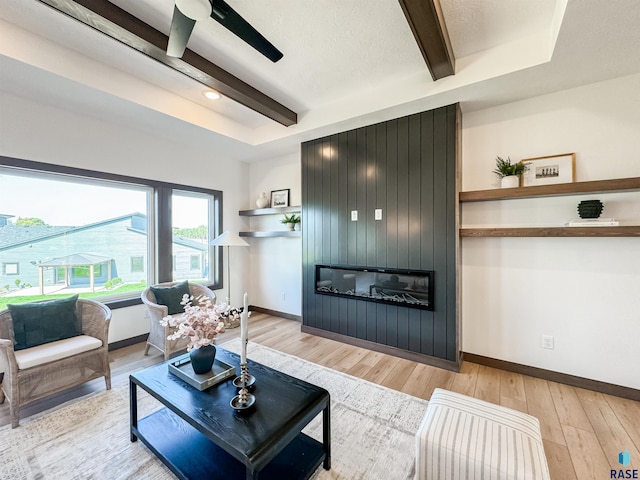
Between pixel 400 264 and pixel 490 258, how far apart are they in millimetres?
920

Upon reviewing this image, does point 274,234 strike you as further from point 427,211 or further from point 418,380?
point 418,380

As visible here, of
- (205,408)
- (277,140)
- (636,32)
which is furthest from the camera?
(277,140)

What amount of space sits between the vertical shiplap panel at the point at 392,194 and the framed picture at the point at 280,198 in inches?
73.7

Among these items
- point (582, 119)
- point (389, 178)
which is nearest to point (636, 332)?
point (582, 119)

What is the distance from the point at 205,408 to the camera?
4.81 ft

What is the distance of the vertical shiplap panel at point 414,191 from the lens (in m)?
2.97

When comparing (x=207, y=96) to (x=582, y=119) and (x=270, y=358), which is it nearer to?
(x=270, y=358)

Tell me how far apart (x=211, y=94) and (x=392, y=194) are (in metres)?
2.37

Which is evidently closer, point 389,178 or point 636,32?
point 636,32

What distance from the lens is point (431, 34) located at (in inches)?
78.7

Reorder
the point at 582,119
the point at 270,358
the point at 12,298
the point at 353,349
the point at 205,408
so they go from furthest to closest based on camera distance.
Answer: the point at 353,349 < the point at 270,358 < the point at 12,298 < the point at 582,119 < the point at 205,408

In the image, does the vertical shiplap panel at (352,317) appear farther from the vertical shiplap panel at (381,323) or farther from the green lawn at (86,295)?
the green lawn at (86,295)

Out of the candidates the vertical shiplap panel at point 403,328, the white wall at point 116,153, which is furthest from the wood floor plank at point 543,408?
the white wall at point 116,153

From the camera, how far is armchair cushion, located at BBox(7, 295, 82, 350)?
2.26 m
